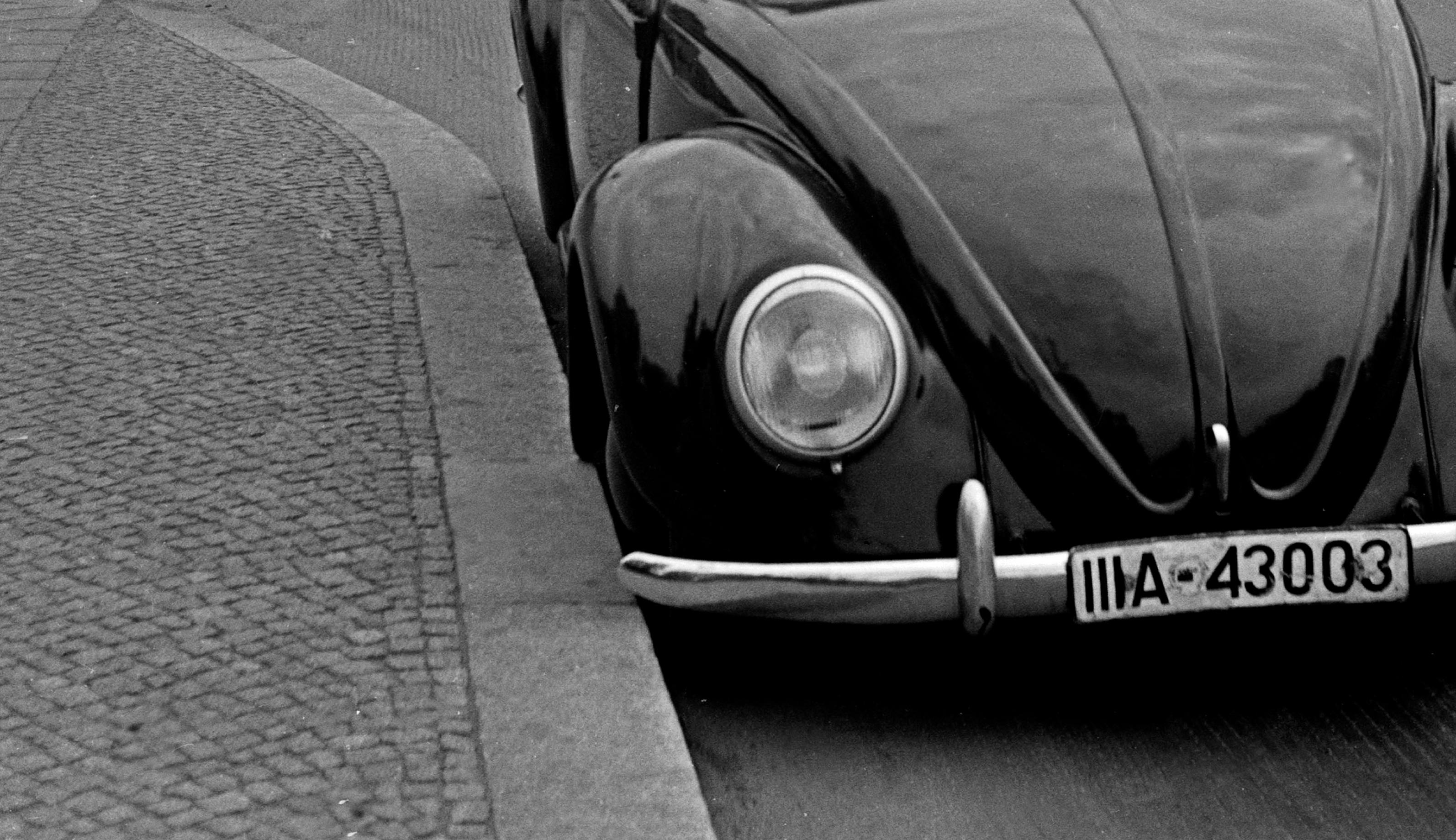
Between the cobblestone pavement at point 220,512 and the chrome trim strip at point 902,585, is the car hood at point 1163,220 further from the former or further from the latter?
the cobblestone pavement at point 220,512

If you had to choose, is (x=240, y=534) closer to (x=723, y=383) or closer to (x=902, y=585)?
(x=723, y=383)

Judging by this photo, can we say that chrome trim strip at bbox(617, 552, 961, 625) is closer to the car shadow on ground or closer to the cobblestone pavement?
the car shadow on ground

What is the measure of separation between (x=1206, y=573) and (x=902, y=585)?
18.5 inches

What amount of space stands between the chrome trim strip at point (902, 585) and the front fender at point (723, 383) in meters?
0.06

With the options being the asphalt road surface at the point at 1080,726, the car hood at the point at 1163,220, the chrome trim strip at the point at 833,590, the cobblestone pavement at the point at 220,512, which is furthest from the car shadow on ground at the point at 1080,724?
the cobblestone pavement at the point at 220,512

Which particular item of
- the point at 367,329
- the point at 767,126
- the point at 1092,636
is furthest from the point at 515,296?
the point at 1092,636

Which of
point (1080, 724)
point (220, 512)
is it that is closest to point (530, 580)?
point (220, 512)

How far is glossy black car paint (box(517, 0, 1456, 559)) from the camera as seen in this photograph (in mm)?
3244

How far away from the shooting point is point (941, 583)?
3.16m

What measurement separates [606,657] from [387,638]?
389 millimetres

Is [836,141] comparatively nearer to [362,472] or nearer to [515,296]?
[362,472]

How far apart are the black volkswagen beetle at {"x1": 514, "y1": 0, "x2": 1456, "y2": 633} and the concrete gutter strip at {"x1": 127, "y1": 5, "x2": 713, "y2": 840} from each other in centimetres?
20

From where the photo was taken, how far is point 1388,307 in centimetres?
340

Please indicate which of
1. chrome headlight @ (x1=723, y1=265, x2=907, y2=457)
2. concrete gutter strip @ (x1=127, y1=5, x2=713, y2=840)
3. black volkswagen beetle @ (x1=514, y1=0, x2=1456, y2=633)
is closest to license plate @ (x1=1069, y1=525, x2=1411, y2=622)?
black volkswagen beetle @ (x1=514, y1=0, x2=1456, y2=633)
